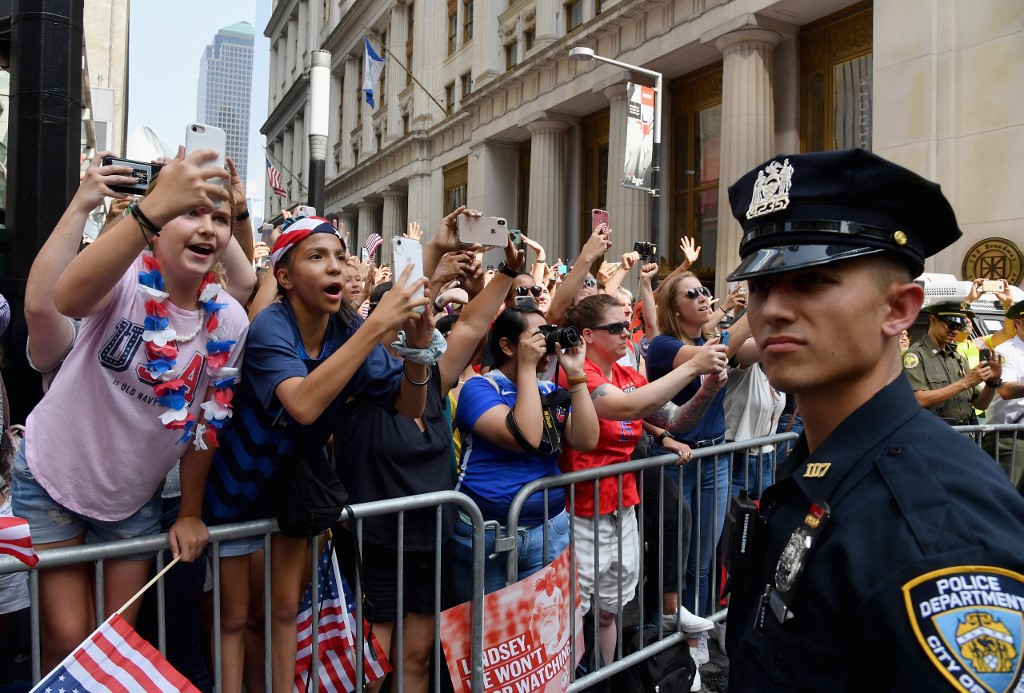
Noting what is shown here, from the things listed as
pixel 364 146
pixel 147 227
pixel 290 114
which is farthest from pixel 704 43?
pixel 290 114

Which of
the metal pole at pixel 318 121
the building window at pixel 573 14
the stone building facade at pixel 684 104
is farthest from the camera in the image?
the building window at pixel 573 14

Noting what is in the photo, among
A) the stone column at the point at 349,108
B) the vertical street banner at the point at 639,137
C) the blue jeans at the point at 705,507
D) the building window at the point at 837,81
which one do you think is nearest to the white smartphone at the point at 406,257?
the blue jeans at the point at 705,507

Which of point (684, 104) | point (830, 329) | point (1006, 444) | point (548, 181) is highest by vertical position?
point (684, 104)

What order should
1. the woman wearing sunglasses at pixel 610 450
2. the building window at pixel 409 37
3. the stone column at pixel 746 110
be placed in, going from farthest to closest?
1. the building window at pixel 409 37
2. the stone column at pixel 746 110
3. the woman wearing sunglasses at pixel 610 450

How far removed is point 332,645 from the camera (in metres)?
3.13

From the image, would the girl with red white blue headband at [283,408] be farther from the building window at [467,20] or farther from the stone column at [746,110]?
the building window at [467,20]

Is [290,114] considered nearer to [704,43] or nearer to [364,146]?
[364,146]

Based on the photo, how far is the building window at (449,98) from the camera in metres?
33.1

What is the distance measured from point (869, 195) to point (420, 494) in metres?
2.28

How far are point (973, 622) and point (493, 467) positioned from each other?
2612 millimetres

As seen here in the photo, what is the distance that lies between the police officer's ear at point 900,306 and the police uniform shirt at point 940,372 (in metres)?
5.61

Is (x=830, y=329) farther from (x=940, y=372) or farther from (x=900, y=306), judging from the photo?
(x=940, y=372)

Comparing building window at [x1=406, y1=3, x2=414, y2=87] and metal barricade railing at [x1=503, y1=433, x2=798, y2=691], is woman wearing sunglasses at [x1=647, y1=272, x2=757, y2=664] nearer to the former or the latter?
metal barricade railing at [x1=503, y1=433, x2=798, y2=691]

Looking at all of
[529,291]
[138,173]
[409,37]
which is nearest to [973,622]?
[138,173]
